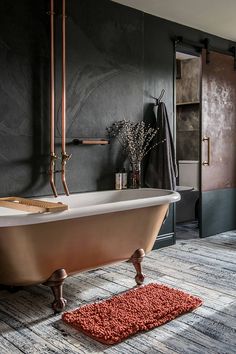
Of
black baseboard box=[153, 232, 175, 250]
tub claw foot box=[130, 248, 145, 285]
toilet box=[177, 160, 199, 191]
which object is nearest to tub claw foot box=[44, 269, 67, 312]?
tub claw foot box=[130, 248, 145, 285]

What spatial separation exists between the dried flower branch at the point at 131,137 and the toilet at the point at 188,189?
1.44 m

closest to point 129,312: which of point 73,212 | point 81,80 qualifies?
point 73,212

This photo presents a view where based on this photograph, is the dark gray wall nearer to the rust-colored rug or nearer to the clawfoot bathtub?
the clawfoot bathtub

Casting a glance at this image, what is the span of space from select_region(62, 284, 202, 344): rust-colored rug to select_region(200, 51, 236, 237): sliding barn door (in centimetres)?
209

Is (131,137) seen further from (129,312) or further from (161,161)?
(129,312)

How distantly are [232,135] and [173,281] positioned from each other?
2.64 metres

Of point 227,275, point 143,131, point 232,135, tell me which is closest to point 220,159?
point 232,135

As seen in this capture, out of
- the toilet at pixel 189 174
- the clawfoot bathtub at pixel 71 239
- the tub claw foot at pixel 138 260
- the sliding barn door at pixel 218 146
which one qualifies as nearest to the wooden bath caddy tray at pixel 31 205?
the clawfoot bathtub at pixel 71 239

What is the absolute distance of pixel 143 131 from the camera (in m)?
4.02

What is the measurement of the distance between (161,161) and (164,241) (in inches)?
34.5

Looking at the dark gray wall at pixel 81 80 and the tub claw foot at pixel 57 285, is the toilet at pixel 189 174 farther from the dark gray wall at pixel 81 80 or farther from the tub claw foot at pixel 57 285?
the tub claw foot at pixel 57 285

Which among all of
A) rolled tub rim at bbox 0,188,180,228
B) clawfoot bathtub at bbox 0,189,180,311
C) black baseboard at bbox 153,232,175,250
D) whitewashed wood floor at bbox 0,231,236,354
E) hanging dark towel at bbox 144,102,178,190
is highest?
hanging dark towel at bbox 144,102,178,190

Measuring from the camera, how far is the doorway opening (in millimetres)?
5546

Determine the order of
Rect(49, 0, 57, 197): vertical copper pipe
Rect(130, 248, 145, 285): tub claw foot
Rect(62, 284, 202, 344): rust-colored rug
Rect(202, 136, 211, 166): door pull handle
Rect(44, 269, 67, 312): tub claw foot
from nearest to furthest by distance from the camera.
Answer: Rect(62, 284, 202, 344): rust-colored rug < Rect(44, 269, 67, 312): tub claw foot < Rect(130, 248, 145, 285): tub claw foot < Rect(49, 0, 57, 197): vertical copper pipe < Rect(202, 136, 211, 166): door pull handle
